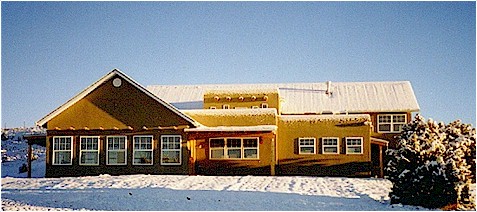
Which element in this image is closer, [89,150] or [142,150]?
[142,150]

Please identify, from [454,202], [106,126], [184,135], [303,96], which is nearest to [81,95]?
[106,126]

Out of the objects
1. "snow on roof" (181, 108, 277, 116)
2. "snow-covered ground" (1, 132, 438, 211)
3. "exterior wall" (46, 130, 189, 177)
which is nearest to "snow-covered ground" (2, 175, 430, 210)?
"snow-covered ground" (1, 132, 438, 211)

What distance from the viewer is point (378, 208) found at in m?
16.5

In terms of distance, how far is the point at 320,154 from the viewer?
88.9 ft

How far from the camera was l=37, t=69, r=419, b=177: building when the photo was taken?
26.0m

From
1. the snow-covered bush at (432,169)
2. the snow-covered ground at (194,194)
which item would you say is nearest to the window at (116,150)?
the snow-covered ground at (194,194)

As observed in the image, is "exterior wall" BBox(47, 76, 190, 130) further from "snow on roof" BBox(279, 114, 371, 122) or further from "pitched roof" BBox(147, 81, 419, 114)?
"pitched roof" BBox(147, 81, 419, 114)

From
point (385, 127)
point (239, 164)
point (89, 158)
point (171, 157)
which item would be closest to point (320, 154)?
point (239, 164)

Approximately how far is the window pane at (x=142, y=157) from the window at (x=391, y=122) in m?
13.4

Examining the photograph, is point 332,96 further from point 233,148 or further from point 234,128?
point 234,128

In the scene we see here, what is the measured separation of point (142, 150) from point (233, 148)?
418 centimetres

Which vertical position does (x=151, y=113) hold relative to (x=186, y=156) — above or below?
above

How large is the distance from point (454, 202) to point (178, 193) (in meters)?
8.37

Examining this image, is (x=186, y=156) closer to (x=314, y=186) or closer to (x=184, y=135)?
(x=184, y=135)
